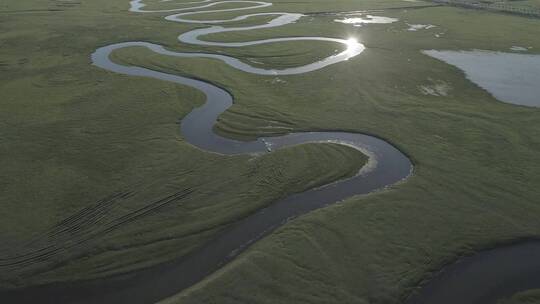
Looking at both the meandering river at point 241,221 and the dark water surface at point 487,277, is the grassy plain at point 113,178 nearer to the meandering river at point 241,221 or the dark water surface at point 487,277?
the meandering river at point 241,221

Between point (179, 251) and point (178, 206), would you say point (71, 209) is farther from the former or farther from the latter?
point (179, 251)

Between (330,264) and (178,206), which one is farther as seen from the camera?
(178,206)

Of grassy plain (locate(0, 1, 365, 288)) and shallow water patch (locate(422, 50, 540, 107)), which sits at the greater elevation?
shallow water patch (locate(422, 50, 540, 107))

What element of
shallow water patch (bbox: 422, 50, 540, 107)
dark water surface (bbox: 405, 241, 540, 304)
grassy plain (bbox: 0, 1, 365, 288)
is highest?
shallow water patch (bbox: 422, 50, 540, 107)

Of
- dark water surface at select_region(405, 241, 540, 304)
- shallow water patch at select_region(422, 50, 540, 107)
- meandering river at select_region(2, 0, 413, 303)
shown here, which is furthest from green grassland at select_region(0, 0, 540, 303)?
shallow water patch at select_region(422, 50, 540, 107)

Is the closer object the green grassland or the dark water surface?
the dark water surface

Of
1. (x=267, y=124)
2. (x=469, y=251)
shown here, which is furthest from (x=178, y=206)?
(x=469, y=251)

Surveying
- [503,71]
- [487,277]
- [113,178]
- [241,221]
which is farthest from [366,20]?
[487,277]

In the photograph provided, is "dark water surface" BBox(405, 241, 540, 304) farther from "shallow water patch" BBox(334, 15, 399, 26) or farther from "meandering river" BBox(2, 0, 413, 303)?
"shallow water patch" BBox(334, 15, 399, 26)
